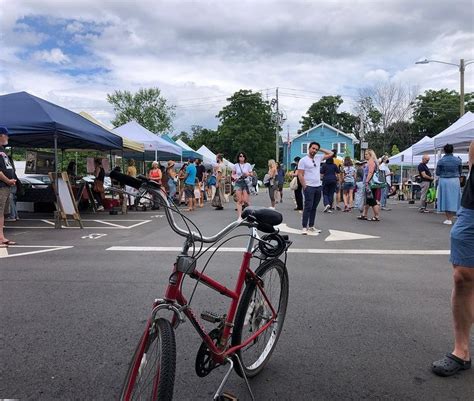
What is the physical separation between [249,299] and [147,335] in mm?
830

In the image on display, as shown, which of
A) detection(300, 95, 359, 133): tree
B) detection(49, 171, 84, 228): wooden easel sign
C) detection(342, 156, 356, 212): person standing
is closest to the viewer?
detection(49, 171, 84, 228): wooden easel sign

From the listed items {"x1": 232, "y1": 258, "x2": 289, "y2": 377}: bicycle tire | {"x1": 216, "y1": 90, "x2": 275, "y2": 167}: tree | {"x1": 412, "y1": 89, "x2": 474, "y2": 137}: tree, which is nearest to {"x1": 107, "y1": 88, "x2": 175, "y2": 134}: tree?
{"x1": 216, "y1": 90, "x2": 275, "y2": 167}: tree

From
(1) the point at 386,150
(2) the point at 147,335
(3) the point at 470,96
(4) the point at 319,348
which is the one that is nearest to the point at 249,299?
(2) the point at 147,335

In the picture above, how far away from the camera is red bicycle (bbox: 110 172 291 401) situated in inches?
80.0

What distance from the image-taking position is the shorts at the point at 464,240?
9.91 ft

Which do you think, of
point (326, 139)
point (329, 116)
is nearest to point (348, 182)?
point (326, 139)

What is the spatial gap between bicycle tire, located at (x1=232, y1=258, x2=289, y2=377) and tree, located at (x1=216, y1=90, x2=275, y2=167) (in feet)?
225

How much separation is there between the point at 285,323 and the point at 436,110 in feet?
225

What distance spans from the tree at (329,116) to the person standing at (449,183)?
264 ft

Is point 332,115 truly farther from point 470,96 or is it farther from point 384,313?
point 384,313

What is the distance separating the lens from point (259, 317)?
300 cm

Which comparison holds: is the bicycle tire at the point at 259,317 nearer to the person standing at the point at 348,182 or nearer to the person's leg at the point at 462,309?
the person's leg at the point at 462,309

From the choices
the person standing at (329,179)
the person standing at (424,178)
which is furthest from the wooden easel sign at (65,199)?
the person standing at (424,178)

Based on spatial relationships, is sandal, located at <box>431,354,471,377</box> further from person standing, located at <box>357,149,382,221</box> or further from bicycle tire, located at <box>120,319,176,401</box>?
person standing, located at <box>357,149,382,221</box>
